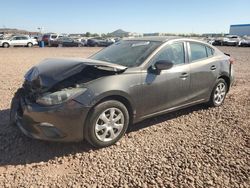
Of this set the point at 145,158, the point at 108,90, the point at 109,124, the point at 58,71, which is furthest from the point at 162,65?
the point at 58,71

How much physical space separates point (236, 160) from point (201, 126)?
1.31m

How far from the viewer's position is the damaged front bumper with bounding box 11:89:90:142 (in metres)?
3.74

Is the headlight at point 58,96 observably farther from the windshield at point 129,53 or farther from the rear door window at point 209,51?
the rear door window at point 209,51

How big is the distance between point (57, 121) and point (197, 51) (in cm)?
324

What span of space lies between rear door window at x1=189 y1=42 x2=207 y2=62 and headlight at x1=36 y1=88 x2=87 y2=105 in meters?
2.56

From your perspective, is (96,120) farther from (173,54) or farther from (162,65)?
(173,54)

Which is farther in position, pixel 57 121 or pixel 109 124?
pixel 109 124

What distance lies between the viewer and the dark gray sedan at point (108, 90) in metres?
3.81

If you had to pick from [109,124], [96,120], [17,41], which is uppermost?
[17,41]

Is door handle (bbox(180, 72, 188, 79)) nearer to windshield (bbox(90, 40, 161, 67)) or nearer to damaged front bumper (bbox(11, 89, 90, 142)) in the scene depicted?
windshield (bbox(90, 40, 161, 67))

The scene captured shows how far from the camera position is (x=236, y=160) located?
3.88 metres

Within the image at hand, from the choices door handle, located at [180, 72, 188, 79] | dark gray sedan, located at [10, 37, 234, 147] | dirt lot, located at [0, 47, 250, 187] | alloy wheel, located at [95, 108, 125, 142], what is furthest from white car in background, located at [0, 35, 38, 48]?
alloy wheel, located at [95, 108, 125, 142]

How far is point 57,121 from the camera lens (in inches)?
148

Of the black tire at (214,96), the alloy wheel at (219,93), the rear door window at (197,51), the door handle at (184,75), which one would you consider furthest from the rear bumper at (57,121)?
the alloy wheel at (219,93)
